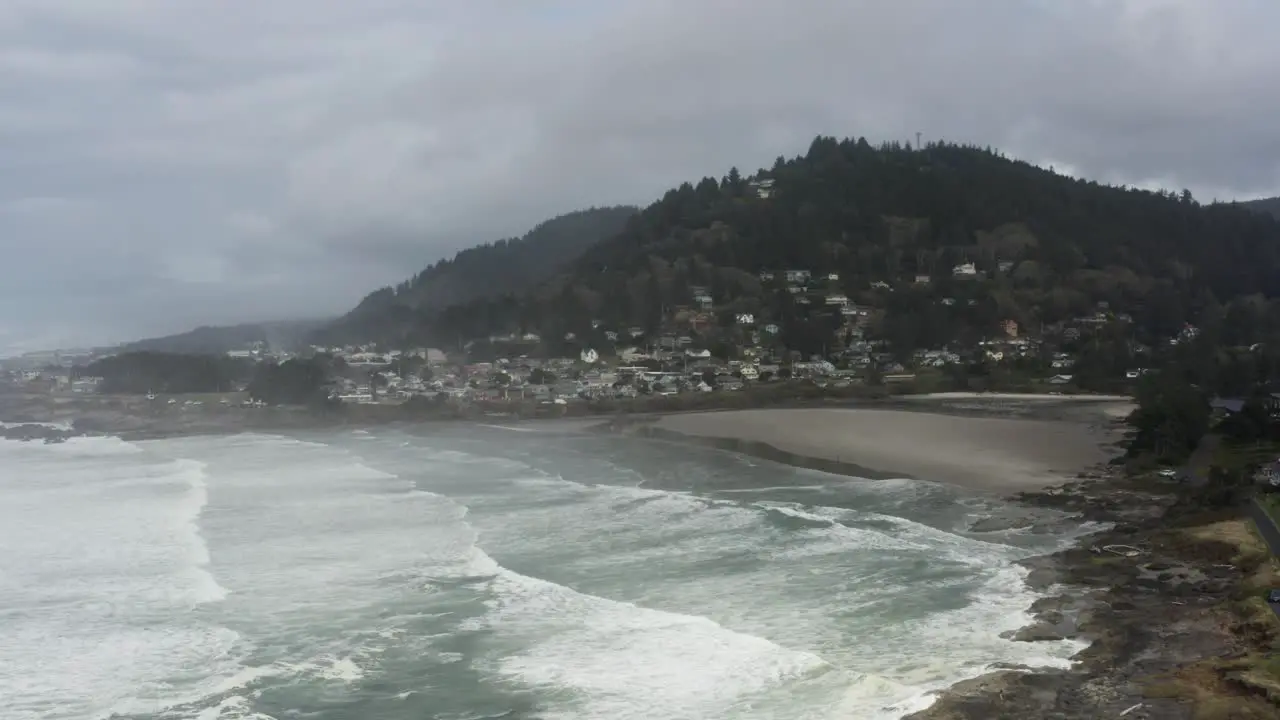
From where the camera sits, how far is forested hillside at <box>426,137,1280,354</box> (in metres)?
81.8

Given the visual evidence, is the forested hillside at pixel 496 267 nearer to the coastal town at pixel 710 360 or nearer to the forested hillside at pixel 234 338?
the forested hillside at pixel 234 338

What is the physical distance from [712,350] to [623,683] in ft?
210

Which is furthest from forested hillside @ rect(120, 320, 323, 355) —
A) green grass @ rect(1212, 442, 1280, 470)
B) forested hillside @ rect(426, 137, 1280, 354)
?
green grass @ rect(1212, 442, 1280, 470)

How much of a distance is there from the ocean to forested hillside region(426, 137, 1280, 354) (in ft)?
174

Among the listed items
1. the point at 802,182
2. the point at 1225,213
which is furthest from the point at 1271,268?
the point at 802,182

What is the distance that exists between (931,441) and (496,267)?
122m

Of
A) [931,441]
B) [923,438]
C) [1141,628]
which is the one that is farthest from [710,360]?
[1141,628]

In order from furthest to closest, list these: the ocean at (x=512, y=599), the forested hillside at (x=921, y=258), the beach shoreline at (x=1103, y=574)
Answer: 1. the forested hillside at (x=921, y=258)
2. the ocean at (x=512, y=599)
3. the beach shoreline at (x=1103, y=574)

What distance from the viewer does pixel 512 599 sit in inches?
680

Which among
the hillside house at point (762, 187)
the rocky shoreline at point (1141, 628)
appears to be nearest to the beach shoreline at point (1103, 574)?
the rocky shoreline at point (1141, 628)

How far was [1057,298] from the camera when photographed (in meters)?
81.5

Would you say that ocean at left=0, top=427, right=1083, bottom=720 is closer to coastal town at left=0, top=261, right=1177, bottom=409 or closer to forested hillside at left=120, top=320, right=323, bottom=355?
coastal town at left=0, top=261, right=1177, bottom=409

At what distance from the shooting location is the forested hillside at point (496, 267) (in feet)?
449

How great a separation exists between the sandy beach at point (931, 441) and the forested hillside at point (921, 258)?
102 ft
